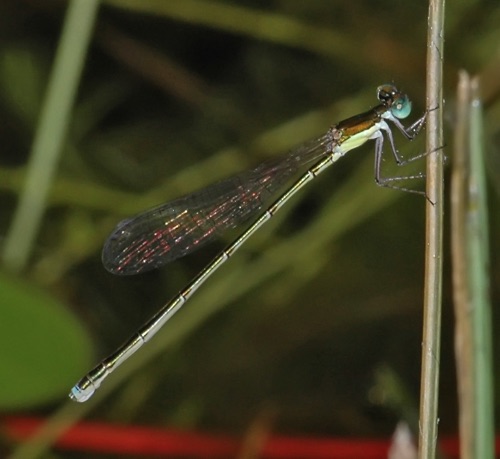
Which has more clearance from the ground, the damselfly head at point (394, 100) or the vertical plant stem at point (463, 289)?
the damselfly head at point (394, 100)

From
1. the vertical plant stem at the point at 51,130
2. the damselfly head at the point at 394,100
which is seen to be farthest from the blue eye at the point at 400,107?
the vertical plant stem at the point at 51,130

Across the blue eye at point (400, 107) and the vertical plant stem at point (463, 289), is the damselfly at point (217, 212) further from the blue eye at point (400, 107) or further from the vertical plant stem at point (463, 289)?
the vertical plant stem at point (463, 289)

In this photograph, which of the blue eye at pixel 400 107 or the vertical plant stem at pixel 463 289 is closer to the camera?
the vertical plant stem at pixel 463 289

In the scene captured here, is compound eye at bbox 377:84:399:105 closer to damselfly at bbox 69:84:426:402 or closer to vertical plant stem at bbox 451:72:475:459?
damselfly at bbox 69:84:426:402

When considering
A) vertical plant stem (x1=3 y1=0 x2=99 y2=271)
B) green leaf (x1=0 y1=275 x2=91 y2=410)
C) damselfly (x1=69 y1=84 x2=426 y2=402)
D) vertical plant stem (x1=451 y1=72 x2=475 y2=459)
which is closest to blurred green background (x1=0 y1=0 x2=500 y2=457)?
green leaf (x1=0 y1=275 x2=91 y2=410)

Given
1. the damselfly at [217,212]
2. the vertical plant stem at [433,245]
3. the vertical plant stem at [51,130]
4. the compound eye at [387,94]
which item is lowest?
the vertical plant stem at [433,245]

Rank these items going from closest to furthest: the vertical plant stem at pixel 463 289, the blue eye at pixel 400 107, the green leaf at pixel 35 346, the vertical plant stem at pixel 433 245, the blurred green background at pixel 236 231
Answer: the vertical plant stem at pixel 433 245 < the vertical plant stem at pixel 463 289 < the blue eye at pixel 400 107 < the green leaf at pixel 35 346 < the blurred green background at pixel 236 231

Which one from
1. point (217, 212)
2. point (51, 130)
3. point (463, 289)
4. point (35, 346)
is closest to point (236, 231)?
point (217, 212)

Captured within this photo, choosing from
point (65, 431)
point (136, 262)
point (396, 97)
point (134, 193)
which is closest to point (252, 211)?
point (136, 262)
